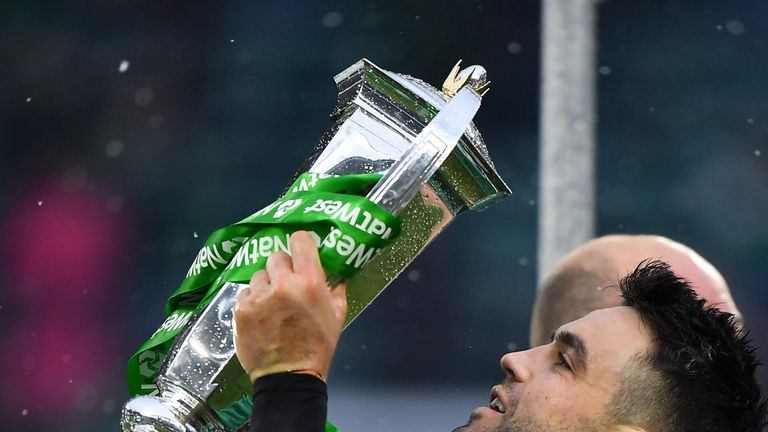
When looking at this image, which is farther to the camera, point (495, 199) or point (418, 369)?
point (418, 369)

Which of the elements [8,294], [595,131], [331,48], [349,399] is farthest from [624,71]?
[8,294]

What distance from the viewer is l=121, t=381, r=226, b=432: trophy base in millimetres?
1634

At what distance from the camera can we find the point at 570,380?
6.67 feet

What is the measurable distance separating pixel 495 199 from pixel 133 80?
12.1ft

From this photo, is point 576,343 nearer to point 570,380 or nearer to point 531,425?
point 570,380

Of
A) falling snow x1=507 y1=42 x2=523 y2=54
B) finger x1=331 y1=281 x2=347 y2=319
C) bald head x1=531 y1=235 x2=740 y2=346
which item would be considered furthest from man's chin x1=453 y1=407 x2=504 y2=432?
falling snow x1=507 y1=42 x2=523 y2=54

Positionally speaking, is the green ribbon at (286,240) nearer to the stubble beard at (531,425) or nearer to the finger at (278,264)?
the finger at (278,264)

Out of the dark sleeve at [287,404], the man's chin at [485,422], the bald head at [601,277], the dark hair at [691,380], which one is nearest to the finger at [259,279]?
the dark sleeve at [287,404]

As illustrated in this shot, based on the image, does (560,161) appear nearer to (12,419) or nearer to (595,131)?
(595,131)

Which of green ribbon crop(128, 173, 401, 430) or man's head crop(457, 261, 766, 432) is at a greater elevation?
green ribbon crop(128, 173, 401, 430)

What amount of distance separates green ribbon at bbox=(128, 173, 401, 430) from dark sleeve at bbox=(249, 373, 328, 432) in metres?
0.15

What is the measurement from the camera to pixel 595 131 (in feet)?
17.1

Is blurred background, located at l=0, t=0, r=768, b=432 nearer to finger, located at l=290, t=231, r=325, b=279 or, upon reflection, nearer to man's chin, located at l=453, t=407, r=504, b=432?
man's chin, located at l=453, t=407, r=504, b=432

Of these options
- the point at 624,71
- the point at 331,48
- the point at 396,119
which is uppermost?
the point at 331,48
